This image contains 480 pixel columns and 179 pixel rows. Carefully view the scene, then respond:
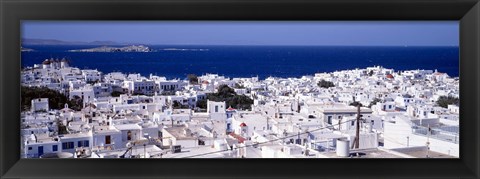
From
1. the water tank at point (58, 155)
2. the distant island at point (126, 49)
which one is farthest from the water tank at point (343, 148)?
the water tank at point (58, 155)

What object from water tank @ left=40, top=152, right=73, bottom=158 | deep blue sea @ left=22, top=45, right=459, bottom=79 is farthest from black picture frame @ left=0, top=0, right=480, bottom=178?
deep blue sea @ left=22, top=45, right=459, bottom=79

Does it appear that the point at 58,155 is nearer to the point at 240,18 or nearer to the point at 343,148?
the point at 240,18

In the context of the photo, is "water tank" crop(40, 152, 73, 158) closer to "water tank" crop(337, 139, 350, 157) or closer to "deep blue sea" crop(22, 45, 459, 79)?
"deep blue sea" crop(22, 45, 459, 79)

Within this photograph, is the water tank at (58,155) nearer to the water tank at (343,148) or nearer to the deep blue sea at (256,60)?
the deep blue sea at (256,60)

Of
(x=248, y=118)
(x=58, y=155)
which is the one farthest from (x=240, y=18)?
(x=58, y=155)

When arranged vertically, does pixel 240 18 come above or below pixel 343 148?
above

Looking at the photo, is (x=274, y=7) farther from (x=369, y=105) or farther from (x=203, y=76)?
(x=369, y=105)
